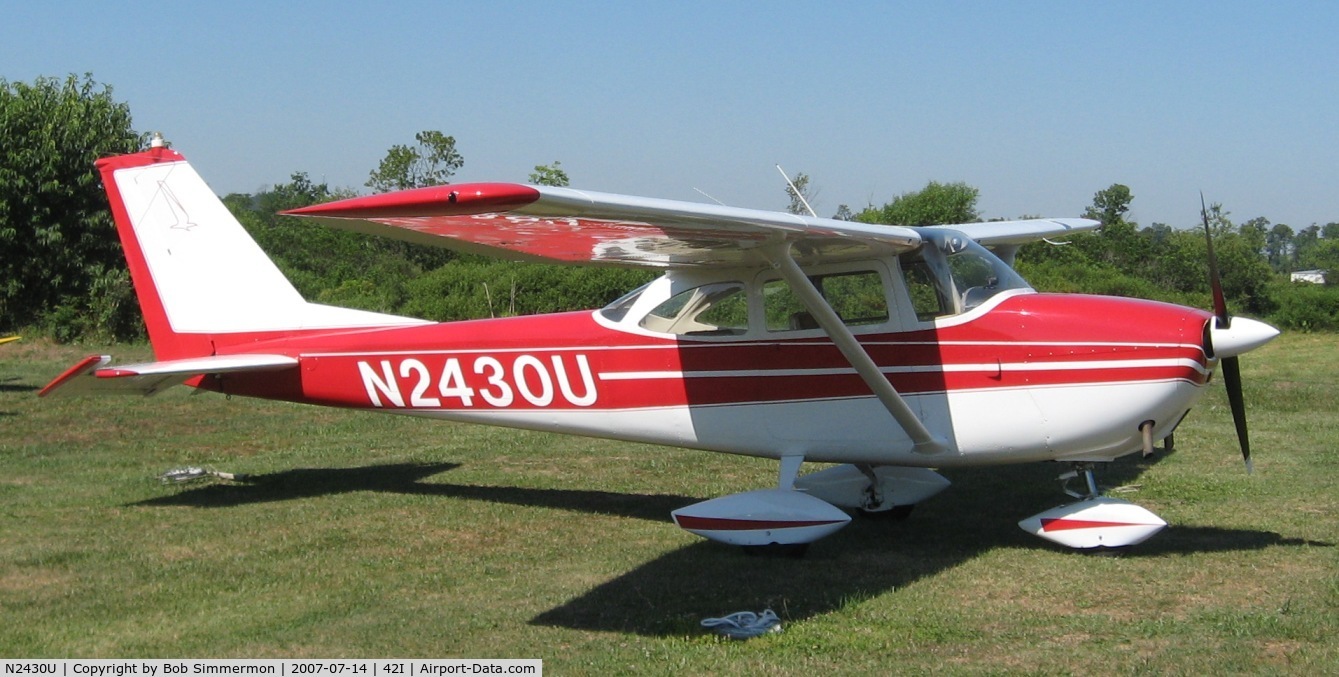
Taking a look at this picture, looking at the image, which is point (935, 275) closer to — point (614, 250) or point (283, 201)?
point (614, 250)

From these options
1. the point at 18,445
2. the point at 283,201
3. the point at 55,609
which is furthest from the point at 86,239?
the point at 283,201

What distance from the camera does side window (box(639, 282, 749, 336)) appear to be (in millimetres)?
7461

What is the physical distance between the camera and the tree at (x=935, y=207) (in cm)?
3244

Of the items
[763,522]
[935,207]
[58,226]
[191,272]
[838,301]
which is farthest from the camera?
[935,207]

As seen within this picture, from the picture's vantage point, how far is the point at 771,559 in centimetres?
693

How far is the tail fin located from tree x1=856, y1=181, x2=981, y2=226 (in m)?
23.5

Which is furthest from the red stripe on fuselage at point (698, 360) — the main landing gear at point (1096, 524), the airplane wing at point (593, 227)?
the main landing gear at point (1096, 524)

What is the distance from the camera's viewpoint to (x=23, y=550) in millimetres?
7199

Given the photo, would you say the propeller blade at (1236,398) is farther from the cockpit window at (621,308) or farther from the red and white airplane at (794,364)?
the cockpit window at (621,308)

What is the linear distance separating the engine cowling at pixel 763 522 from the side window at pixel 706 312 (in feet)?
4.03

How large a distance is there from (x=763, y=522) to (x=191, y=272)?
5192 millimetres

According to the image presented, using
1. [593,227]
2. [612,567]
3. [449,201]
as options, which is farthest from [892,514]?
[449,201]

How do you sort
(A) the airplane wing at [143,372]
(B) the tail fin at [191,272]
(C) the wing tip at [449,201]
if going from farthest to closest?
(B) the tail fin at [191,272], (A) the airplane wing at [143,372], (C) the wing tip at [449,201]

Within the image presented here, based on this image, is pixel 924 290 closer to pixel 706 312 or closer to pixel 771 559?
pixel 706 312
